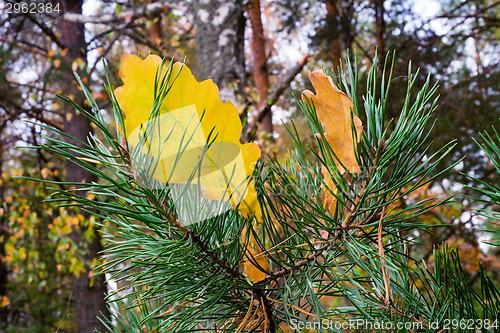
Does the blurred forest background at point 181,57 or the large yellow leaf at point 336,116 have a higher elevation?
the blurred forest background at point 181,57

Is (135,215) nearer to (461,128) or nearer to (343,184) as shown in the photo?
(343,184)

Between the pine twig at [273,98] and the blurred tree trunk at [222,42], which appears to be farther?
the pine twig at [273,98]

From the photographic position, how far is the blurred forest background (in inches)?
48.1

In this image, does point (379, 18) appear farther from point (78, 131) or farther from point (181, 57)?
point (78, 131)

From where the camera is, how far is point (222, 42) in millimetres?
939

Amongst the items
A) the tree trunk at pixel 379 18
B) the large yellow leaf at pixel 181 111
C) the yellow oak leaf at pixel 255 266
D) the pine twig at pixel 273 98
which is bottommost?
the yellow oak leaf at pixel 255 266

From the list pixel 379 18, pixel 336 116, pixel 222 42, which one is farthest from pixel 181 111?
pixel 379 18

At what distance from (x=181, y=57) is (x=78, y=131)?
1.72 ft

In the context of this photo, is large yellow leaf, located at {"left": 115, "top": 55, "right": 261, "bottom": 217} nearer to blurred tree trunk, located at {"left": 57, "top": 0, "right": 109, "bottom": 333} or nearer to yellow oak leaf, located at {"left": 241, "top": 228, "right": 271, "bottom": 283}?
yellow oak leaf, located at {"left": 241, "top": 228, "right": 271, "bottom": 283}

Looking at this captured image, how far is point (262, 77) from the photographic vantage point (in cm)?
227

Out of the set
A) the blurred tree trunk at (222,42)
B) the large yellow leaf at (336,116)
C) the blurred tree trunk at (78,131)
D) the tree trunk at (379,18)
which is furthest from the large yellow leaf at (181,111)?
Result: the tree trunk at (379,18)

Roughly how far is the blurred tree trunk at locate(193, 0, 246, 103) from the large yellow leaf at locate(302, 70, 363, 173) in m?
0.71

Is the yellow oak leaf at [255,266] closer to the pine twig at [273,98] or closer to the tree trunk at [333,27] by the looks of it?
the pine twig at [273,98]

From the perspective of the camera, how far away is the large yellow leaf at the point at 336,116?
0.55 feet
